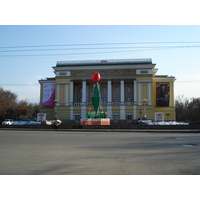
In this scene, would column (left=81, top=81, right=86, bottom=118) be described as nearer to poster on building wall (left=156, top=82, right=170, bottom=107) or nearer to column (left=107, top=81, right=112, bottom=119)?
column (left=107, top=81, right=112, bottom=119)

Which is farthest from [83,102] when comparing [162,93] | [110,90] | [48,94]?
[162,93]

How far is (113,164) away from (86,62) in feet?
166

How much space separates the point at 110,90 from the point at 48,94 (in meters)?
16.5

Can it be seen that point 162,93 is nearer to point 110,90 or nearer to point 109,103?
point 110,90

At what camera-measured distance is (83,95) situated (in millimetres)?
56625

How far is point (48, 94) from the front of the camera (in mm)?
57062

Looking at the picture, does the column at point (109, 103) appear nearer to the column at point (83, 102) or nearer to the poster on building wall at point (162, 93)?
the column at point (83, 102)

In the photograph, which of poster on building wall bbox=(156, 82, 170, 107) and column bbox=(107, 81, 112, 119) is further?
column bbox=(107, 81, 112, 119)

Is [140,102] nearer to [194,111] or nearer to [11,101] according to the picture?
[194,111]

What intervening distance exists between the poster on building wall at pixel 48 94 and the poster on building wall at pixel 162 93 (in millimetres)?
A: 27039

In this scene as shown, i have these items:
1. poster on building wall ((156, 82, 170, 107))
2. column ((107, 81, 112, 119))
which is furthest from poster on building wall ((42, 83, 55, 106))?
poster on building wall ((156, 82, 170, 107))

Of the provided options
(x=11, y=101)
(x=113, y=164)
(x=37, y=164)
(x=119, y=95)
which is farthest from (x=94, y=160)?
(x=11, y=101)

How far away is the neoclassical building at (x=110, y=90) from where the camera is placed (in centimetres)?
5353

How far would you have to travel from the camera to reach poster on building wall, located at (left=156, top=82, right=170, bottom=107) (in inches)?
2098
